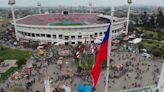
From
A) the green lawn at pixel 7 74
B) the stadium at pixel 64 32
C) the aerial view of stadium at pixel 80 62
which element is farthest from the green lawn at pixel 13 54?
the stadium at pixel 64 32

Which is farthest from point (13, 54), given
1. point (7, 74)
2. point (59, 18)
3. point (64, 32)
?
point (59, 18)

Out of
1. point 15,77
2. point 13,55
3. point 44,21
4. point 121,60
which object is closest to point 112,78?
point 121,60

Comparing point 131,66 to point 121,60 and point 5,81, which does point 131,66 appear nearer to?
point 121,60

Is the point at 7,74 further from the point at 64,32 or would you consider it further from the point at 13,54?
the point at 64,32

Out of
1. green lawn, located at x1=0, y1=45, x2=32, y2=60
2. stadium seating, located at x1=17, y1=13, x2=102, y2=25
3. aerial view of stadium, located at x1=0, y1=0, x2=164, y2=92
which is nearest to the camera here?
aerial view of stadium, located at x1=0, y1=0, x2=164, y2=92

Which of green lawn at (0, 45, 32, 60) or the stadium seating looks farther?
the stadium seating

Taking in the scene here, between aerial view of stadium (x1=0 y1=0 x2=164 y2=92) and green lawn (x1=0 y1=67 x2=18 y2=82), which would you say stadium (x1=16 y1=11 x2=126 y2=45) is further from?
green lawn (x1=0 y1=67 x2=18 y2=82)

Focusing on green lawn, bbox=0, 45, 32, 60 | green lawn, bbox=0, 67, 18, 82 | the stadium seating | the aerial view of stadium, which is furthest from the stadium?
green lawn, bbox=0, 67, 18, 82

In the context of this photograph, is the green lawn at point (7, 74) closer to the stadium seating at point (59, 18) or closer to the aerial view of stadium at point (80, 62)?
the aerial view of stadium at point (80, 62)

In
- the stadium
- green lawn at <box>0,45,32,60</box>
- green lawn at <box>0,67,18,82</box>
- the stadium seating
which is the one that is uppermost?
the stadium seating
